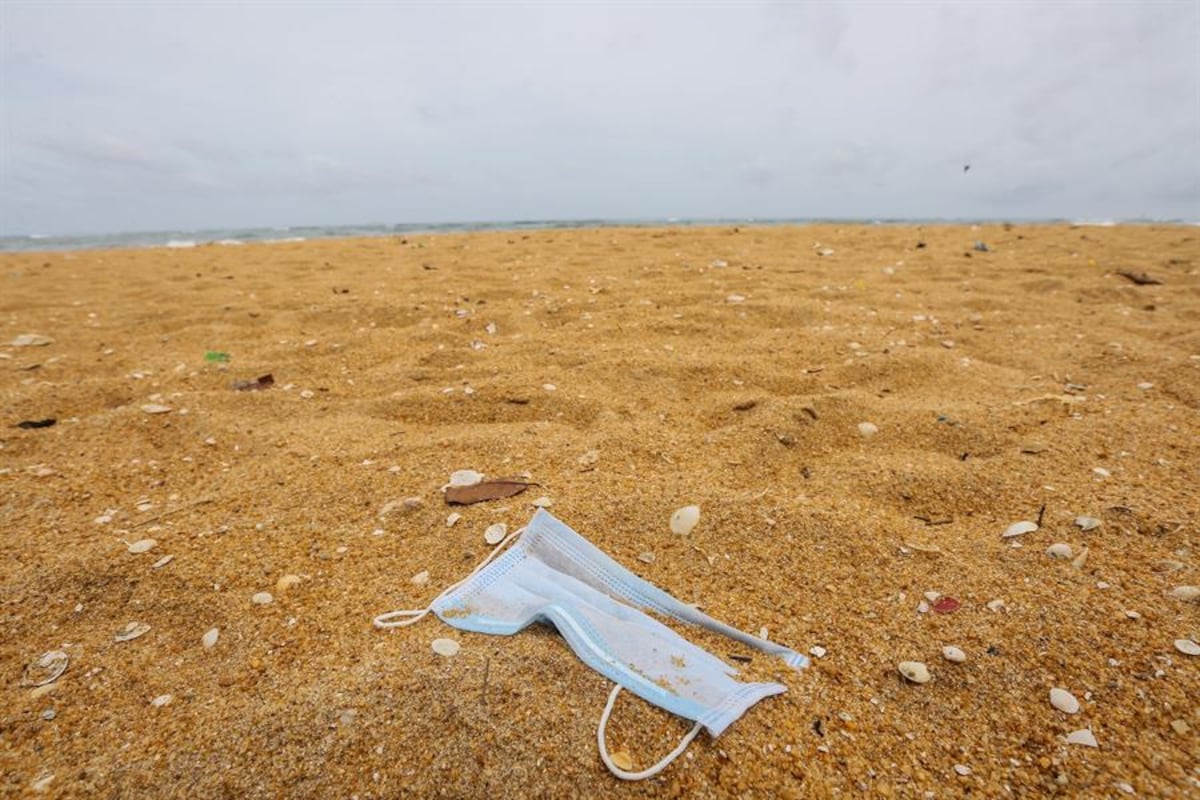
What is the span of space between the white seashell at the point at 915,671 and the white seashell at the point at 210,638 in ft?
5.68

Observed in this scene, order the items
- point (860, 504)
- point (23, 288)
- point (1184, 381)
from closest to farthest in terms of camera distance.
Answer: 1. point (860, 504)
2. point (1184, 381)
3. point (23, 288)

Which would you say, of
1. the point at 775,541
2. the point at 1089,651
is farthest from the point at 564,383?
the point at 1089,651

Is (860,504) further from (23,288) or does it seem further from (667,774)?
(23,288)

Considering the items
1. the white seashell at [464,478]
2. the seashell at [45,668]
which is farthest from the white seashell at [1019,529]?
the seashell at [45,668]

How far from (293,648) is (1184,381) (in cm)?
388

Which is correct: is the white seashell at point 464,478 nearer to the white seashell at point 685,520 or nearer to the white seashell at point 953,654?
the white seashell at point 685,520

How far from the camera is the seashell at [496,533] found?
5.96ft

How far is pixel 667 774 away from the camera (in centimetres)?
113

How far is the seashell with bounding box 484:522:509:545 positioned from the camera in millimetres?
1817

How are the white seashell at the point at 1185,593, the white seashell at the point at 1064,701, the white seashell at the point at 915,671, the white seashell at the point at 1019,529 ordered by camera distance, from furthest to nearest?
1. the white seashell at the point at 1019,529
2. the white seashell at the point at 1185,593
3. the white seashell at the point at 915,671
4. the white seashell at the point at 1064,701

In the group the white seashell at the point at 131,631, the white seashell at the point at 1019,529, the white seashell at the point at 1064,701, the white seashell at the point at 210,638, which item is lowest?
the white seashell at the point at 210,638

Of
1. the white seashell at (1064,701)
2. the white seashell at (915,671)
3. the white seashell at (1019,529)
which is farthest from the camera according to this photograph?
the white seashell at (1019,529)

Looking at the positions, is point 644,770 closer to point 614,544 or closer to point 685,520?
point 614,544

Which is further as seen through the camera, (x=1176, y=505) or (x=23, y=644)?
(x=1176, y=505)
